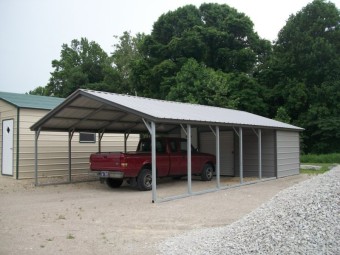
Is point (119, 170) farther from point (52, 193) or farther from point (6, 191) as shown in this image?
point (6, 191)

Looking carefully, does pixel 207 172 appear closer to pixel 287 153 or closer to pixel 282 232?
pixel 287 153

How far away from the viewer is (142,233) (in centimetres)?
729

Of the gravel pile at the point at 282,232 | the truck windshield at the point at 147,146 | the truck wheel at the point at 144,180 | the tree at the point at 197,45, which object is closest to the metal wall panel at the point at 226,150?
the truck windshield at the point at 147,146

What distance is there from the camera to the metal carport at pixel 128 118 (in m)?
11.4

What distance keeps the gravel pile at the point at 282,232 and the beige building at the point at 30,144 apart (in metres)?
10.3

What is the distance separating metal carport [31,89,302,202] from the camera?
11.4 m

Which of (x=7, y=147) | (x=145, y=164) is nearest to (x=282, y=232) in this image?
(x=145, y=164)

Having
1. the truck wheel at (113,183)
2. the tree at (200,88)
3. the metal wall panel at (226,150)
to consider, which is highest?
the tree at (200,88)

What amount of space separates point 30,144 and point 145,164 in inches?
251

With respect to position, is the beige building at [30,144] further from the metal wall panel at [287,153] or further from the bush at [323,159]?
the bush at [323,159]

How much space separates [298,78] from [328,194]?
30.7 metres

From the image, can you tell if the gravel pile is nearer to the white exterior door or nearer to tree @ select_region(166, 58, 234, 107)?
the white exterior door

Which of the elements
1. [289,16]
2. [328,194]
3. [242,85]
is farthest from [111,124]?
[289,16]

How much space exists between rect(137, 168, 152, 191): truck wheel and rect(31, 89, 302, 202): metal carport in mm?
1558
